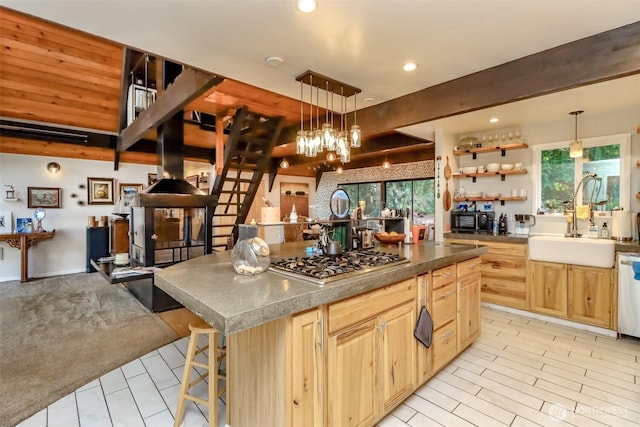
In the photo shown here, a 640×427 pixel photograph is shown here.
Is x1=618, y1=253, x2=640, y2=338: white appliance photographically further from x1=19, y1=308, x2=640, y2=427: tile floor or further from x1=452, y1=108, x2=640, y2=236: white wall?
x1=452, y1=108, x2=640, y2=236: white wall

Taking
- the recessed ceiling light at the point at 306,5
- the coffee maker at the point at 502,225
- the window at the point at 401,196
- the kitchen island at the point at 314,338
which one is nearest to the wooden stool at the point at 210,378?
the kitchen island at the point at 314,338

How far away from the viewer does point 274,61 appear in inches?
91.0

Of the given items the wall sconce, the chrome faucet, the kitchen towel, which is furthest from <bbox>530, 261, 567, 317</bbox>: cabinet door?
the wall sconce

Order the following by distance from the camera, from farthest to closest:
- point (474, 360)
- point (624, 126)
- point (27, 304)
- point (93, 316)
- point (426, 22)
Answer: point (27, 304)
point (93, 316)
point (624, 126)
point (474, 360)
point (426, 22)

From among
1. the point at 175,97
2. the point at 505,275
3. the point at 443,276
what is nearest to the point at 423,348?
the point at 443,276

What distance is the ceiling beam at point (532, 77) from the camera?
193 cm

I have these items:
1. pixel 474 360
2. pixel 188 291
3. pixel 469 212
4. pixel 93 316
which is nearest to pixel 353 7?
pixel 188 291

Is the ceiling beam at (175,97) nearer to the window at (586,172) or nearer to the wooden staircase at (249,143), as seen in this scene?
the wooden staircase at (249,143)

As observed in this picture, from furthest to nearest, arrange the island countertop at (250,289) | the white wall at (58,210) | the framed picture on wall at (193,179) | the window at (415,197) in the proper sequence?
the framed picture on wall at (193,179)
the window at (415,197)
the white wall at (58,210)
the island countertop at (250,289)

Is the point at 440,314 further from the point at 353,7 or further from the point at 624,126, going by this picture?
the point at 624,126

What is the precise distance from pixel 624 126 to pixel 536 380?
3.08 metres

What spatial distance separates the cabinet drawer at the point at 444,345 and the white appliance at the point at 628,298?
1906mm

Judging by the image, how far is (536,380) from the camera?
7.74 ft

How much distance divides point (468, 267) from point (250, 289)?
2051mm
